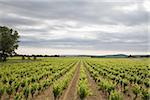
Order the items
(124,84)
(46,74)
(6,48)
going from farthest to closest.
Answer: (6,48)
(46,74)
(124,84)

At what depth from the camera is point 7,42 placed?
7112 centimetres

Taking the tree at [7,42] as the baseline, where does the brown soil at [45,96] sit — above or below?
below

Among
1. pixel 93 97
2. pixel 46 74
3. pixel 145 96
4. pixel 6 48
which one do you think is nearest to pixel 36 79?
pixel 46 74

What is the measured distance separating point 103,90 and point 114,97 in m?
5.93

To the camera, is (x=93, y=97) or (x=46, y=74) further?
(x=46, y=74)

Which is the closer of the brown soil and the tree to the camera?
the brown soil

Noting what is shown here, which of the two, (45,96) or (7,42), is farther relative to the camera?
(7,42)

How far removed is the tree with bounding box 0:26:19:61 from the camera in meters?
71.0

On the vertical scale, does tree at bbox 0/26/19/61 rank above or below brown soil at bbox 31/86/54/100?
above

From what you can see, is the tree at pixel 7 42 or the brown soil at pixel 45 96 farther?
the tree at pixel 7 42

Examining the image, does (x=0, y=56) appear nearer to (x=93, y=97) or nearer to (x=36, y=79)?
(x=36, y=79)

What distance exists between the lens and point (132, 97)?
730 inches

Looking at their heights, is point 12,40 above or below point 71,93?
above

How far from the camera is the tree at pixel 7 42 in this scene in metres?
71.0
